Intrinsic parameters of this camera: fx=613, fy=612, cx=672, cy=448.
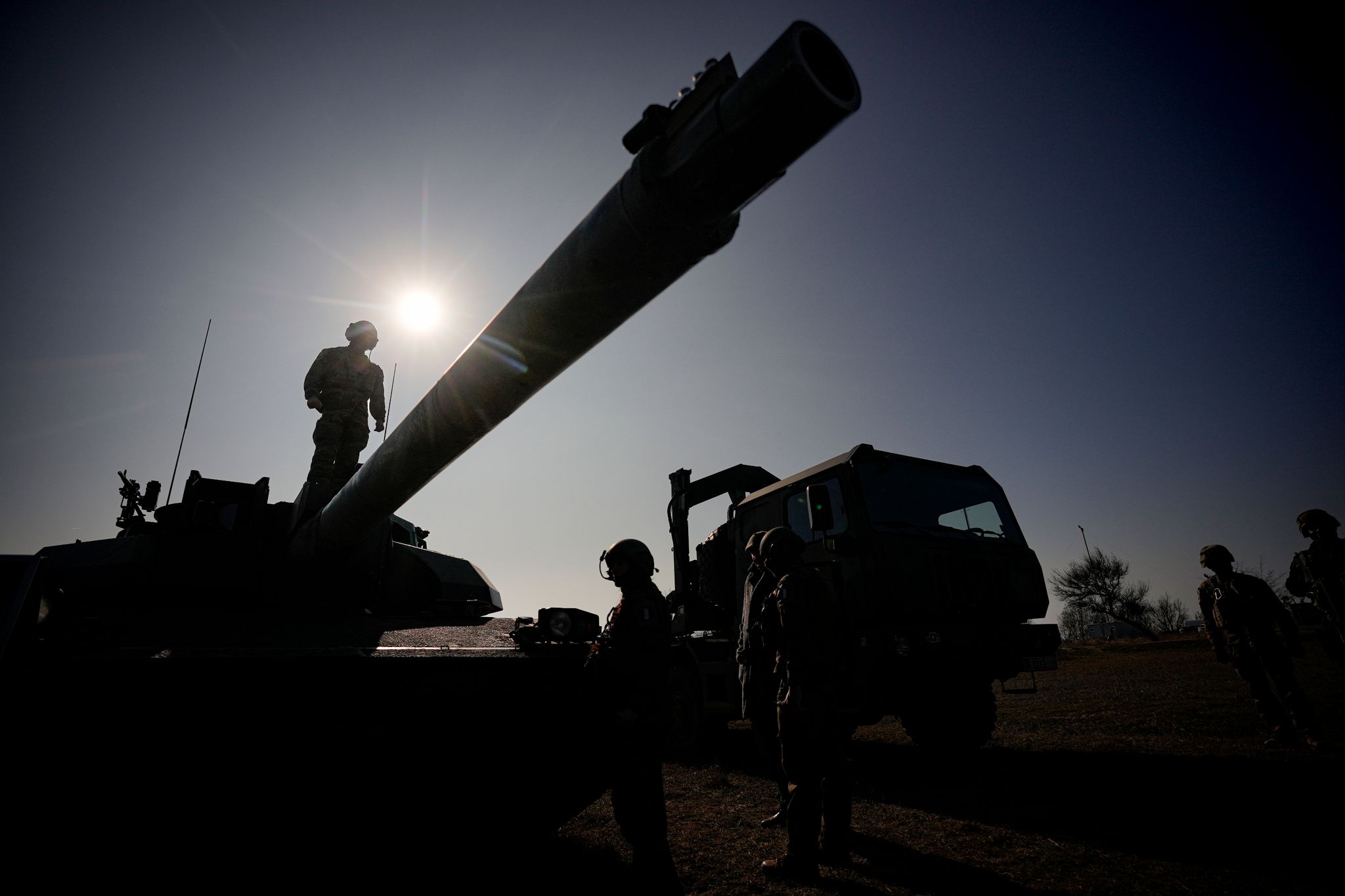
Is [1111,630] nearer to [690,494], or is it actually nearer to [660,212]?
[690,494]

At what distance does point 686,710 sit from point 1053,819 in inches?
143

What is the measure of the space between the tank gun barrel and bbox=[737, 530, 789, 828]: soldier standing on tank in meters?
2.45

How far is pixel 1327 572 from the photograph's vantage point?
501 centimetres

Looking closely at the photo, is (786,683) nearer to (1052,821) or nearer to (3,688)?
(1052,821)

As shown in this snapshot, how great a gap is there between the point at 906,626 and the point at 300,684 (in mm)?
4266

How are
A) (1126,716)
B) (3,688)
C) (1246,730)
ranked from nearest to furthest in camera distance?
(3,688) → (1246,730) → (1126,716)

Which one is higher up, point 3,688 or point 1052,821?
point 3,688

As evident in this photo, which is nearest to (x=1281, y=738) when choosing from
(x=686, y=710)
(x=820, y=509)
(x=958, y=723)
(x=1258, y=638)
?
(x=1258, y=638)

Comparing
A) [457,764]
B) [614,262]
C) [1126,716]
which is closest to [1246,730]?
[1126,716]

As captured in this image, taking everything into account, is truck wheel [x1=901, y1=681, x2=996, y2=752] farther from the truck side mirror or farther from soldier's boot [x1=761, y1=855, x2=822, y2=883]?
soldier's boot [x1=761, y1=855, x2=822, y2=883]

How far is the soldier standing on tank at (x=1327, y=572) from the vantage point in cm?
495

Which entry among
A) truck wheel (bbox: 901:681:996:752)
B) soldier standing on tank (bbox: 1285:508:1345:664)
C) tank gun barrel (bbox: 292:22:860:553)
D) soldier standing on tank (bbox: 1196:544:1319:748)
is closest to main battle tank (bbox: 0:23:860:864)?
tank gun barrel (bbox: 292:22:860:553)

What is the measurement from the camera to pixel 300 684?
2.15 m

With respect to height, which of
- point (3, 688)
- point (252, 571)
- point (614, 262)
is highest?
point (614, 262)
